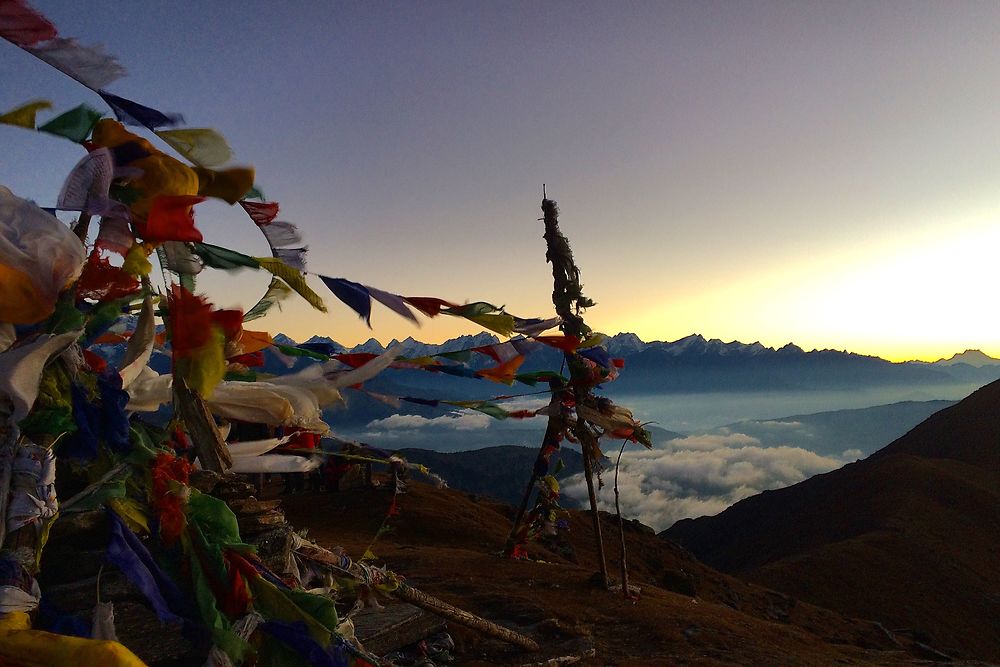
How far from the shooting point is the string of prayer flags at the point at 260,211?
13.1 feet

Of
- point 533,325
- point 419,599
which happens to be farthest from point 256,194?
point 419,599

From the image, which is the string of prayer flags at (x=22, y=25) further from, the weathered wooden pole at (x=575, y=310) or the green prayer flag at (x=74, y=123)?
the weathered wooden pole at (x=575, y=310)

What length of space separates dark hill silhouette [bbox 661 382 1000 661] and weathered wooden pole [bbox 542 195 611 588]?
14.7 m

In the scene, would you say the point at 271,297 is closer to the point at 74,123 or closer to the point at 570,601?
the point at 74,123

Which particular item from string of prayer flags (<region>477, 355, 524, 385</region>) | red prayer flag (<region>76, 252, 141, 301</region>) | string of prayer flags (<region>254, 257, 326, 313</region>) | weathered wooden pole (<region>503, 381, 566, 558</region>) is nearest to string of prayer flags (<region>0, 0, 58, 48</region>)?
red prayer flag (<region>76, 252, 141, 301</region>)

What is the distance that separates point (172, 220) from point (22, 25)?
1.07 metres

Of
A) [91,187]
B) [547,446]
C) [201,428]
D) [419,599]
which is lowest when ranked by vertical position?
[419,599]

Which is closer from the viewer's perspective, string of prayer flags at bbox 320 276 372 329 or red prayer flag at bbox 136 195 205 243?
red prayer flag at bbox 136 195 205 243

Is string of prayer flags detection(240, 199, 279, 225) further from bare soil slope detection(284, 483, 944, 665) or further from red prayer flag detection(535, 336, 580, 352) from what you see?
bare soil slope detection(284, 483, 944, 665)

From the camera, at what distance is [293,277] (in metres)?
3.67

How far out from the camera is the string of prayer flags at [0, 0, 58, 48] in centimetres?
292

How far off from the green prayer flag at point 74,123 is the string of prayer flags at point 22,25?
360 millimetres

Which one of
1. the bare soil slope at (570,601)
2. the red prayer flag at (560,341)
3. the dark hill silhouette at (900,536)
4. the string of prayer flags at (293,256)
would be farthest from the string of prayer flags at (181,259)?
the dark hill silhouette at (900,536)

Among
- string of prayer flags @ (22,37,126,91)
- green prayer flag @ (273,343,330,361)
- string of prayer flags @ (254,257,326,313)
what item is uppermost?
string of prayer flags @ (22,37,126,91)
